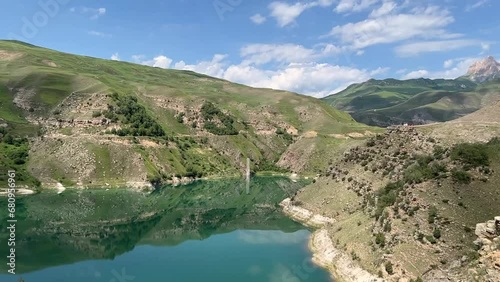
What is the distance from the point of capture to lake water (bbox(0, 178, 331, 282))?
70125 millimetres

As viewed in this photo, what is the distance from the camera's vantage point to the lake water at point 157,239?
7012cm

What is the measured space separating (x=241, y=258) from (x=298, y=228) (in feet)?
89.0

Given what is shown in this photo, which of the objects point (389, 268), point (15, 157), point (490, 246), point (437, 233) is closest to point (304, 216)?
point (437, 233)

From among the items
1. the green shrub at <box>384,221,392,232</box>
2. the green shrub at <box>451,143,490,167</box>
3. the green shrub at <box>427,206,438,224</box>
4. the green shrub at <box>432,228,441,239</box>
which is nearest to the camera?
the green shrub at <box>432,228,441,239</box>

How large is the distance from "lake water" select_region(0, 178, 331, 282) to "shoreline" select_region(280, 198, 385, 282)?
1813mm

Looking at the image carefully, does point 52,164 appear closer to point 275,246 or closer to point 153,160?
point 153,160

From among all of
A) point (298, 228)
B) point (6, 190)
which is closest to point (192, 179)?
point (6, 190)

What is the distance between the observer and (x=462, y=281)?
4931cm

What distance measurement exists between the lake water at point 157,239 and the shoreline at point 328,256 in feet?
5.95

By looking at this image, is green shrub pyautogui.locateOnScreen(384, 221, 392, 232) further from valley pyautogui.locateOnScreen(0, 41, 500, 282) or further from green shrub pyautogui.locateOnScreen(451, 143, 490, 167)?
green shrub pyautogui.locateOnScreen(451, 143, 490, 167)

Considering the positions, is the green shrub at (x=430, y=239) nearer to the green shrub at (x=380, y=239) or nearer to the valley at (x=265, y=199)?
the valley at (x=265, y=199)

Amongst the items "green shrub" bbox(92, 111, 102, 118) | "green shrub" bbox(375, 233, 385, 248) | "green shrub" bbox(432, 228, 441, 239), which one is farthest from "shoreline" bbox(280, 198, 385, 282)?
"green shrub" bbox(92, 111, 102, 118)

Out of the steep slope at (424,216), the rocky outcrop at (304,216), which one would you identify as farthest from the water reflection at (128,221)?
the steep slope at (424,216)

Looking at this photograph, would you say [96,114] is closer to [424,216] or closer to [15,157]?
[15,157]
